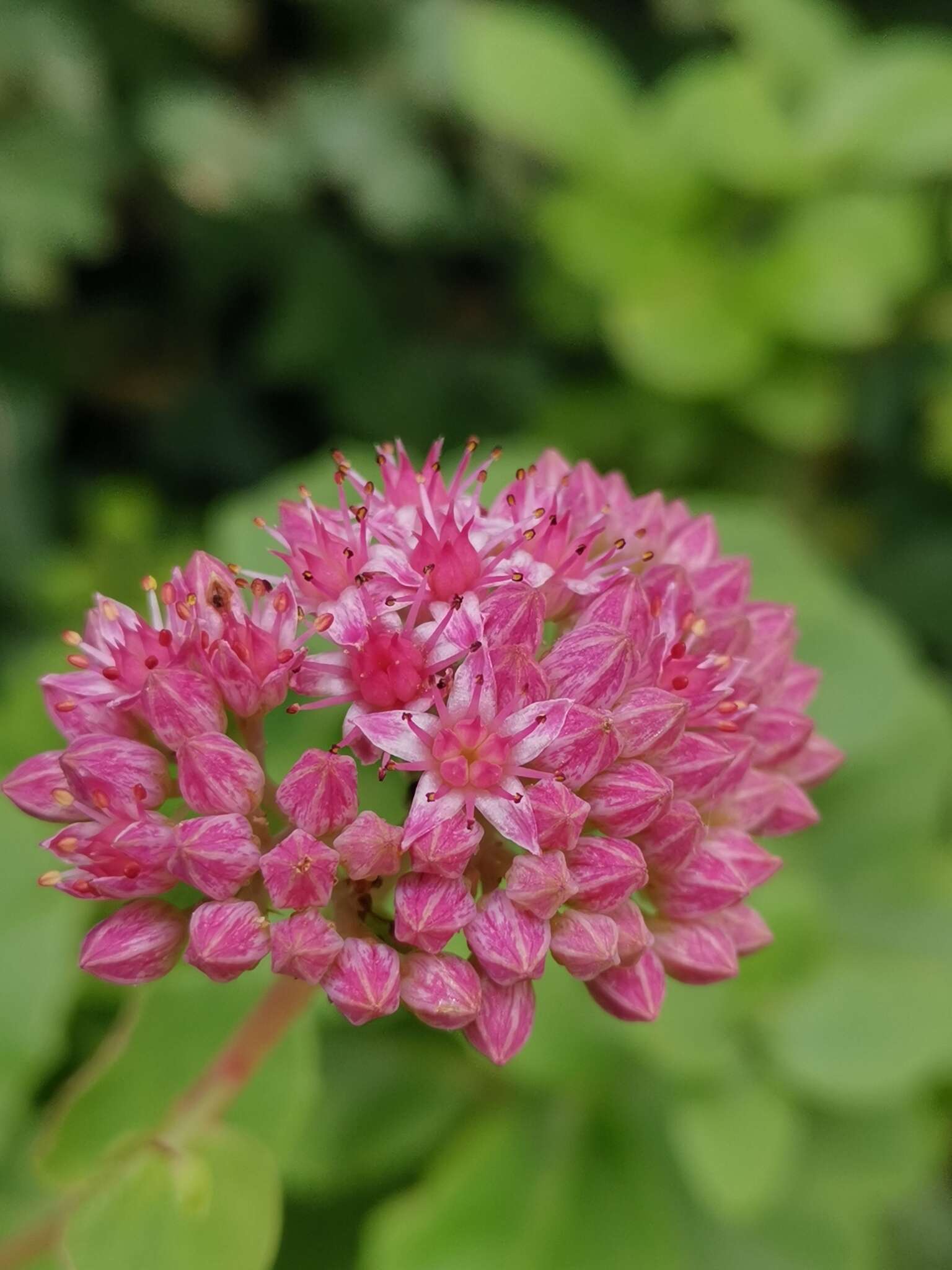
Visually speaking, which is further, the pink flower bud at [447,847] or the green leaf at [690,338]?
the green leaf at [690,338]

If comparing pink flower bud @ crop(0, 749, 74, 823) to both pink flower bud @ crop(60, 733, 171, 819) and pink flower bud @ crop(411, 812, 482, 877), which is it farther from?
pink flower bud @ crop(411, 812, 482, 877)

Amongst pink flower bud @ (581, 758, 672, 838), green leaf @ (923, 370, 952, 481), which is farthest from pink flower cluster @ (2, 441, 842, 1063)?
green leaf @ (923, 370, 952, 481)

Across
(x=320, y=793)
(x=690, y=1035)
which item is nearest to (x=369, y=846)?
(x=320, y=793)

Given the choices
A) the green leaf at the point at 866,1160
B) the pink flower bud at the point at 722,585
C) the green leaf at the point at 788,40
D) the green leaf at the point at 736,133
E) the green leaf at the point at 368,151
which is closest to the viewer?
the pink flower bud at the point at 722,585

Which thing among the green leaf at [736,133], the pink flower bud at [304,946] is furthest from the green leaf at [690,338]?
the pink flower bud at [304,946]

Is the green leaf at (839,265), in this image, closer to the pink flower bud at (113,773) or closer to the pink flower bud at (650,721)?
the pink flower bud at (650,721)

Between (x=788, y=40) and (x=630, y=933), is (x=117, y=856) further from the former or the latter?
(x=788, y=40)

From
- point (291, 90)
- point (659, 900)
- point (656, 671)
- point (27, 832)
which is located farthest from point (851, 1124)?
point (291, 90)

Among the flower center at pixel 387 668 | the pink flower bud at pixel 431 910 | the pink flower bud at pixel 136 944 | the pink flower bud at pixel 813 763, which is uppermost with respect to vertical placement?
the pink flower bud at pixel 813 763
